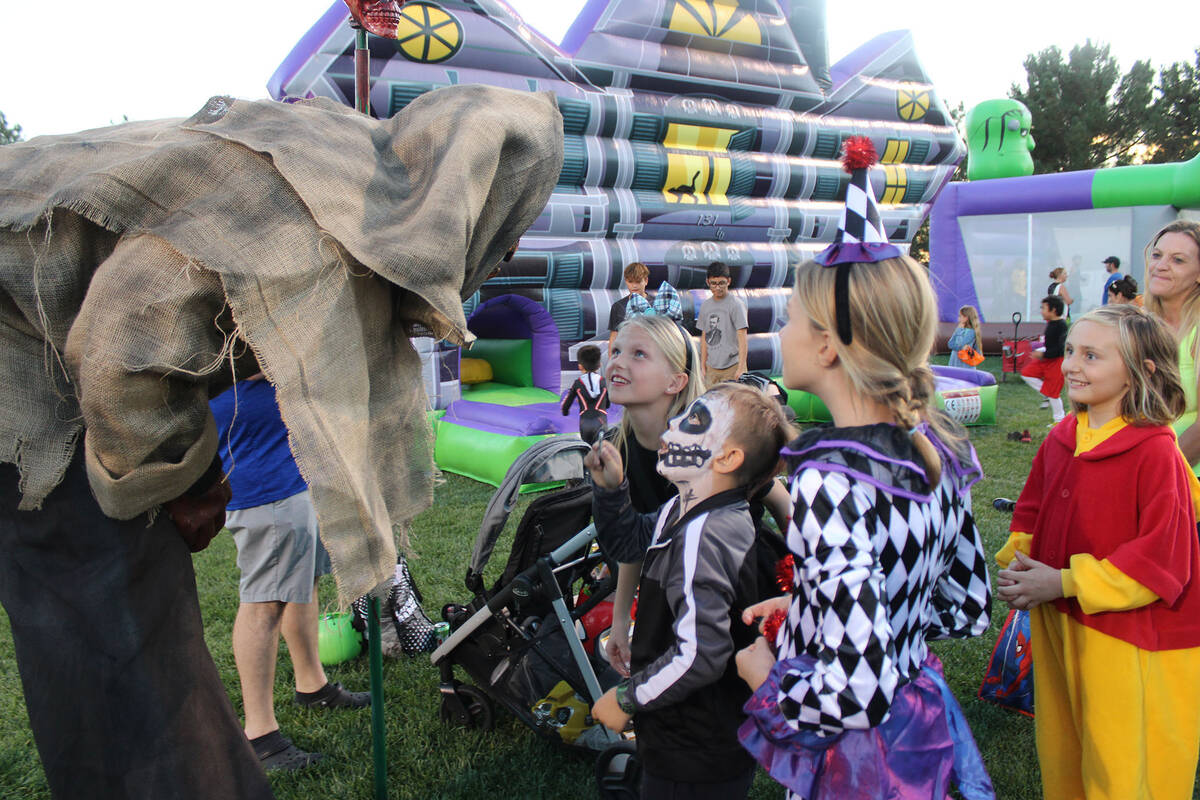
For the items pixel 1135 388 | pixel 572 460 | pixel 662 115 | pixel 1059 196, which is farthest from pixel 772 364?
pixel 1059 196

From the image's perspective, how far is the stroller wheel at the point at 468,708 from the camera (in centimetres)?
301

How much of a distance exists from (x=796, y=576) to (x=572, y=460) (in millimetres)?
1821

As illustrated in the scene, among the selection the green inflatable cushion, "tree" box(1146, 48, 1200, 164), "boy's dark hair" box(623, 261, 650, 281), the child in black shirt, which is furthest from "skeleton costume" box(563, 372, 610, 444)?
"tree" box(1146, 48, 1200, 164)

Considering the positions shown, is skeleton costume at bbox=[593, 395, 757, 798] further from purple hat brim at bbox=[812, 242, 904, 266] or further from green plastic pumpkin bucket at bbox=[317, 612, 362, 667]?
green plastic pumpkin bucket at bbox=[317, 612, 362, 667]

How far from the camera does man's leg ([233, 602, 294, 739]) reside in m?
2.74

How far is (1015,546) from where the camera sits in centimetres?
241

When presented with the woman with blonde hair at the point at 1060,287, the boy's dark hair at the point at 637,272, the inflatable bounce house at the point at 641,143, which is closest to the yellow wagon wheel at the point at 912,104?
the inflatable bounce house at the point at 641,143

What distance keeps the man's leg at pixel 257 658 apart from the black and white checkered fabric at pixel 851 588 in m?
1.98

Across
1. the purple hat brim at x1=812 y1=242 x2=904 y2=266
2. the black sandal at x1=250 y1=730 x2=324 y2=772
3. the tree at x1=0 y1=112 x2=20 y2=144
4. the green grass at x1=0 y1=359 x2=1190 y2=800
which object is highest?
the tree at x1=0 y1=112 x2=20 y2=144

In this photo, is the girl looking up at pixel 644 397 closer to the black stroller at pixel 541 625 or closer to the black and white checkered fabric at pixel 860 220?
the black stroller at pixel 541 625

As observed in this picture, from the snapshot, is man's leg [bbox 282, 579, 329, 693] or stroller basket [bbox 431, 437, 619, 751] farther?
man's leg [bbox 282, 579, 329, 693]

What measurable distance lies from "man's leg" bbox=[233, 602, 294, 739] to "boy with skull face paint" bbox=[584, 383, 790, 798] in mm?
1488

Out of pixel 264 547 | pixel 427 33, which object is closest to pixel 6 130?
pixel 427 33

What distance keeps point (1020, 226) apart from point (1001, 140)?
5.55 feet
